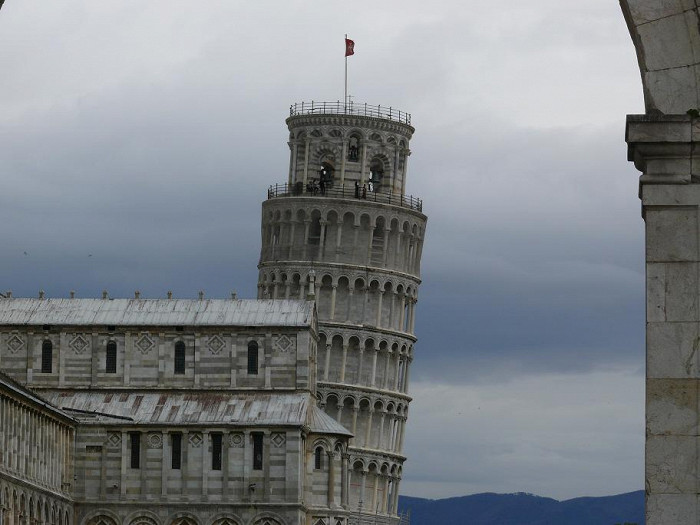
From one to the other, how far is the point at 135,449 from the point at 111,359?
7.39 metres

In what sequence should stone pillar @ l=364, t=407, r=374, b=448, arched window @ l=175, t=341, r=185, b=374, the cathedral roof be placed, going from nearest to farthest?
the cathedral roof, arched window @ l=175, t=341, r=185, b=374, stone pillar @ l=364, t=407, r=374, b=448

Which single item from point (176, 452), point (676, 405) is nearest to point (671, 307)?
point (676, 405)

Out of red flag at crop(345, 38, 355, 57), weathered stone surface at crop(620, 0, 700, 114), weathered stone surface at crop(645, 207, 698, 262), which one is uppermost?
red flag at crop(345, 38, 355, 57)

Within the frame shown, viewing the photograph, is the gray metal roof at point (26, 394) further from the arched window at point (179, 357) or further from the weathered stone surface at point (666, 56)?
the weathered stone surface at point (666, 56)

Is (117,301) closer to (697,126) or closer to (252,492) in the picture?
(252,492)

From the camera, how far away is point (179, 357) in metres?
124

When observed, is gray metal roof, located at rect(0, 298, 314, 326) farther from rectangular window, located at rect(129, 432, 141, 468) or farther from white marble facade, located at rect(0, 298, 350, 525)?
rectangular window, located at rect(129, 432, 141, 468)

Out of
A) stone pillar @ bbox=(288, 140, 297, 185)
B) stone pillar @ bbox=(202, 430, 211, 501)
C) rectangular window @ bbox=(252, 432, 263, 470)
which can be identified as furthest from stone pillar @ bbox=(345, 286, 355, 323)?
stone pillar @ bbox=(202, 430, 211, 501)

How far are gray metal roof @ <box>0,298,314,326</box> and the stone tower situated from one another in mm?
26852

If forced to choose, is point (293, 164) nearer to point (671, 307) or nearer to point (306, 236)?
point (306, 236)

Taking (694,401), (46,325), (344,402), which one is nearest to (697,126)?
(694,401)

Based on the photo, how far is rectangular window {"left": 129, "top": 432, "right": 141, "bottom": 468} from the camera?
11819cm

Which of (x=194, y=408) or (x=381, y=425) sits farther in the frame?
(x=381, y=425)

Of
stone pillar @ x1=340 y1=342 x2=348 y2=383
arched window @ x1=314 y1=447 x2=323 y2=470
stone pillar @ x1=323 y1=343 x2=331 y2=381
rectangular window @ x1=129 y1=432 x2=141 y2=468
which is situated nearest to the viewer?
rectangular window @ x1=129 y1=432 x2=141 y2=468
